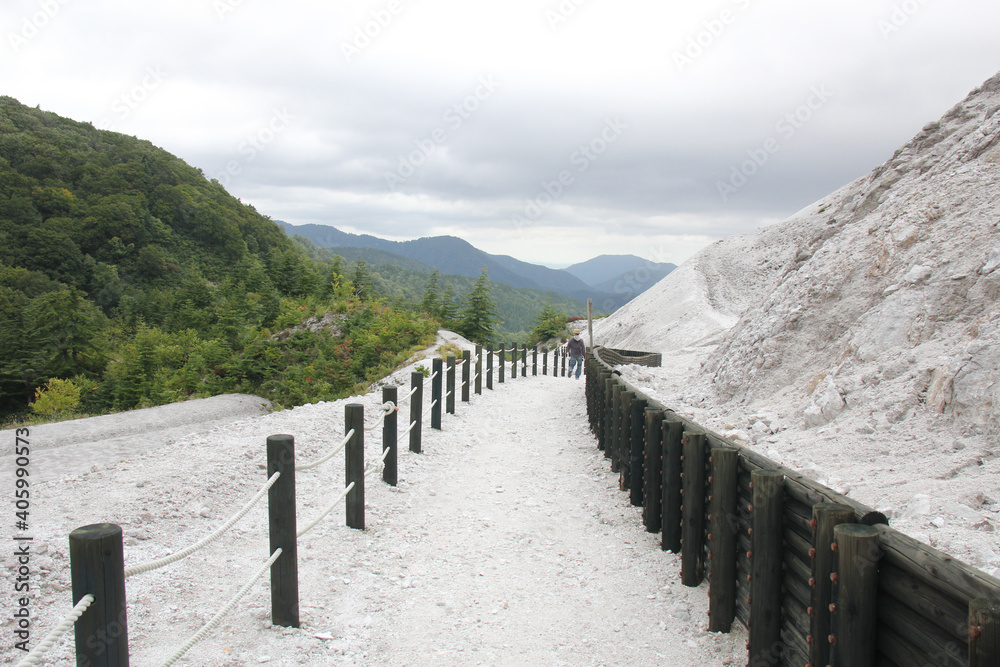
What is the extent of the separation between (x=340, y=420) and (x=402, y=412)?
6.31 ft

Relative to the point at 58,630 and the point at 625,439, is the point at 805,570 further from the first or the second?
the point at 625,439

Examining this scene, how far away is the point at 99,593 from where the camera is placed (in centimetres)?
211

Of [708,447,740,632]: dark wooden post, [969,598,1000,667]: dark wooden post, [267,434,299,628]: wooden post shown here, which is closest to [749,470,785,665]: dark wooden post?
[708,447,740,632]: dark wooden post

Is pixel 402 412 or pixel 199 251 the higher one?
pixel 199 251

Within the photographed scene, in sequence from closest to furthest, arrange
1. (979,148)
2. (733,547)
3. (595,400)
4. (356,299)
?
(733,547) < (979,148) < (595,400) < (356,299)

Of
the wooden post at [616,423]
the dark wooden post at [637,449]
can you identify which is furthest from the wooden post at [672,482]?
the wooden post at [616,423]

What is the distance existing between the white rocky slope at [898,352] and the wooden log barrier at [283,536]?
402 cm

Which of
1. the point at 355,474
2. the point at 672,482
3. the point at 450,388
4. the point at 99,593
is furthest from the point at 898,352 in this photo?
the point at 99,593

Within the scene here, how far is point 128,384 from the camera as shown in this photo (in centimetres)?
2356

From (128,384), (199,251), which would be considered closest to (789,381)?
(128,384)

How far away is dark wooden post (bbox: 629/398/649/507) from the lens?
5.87 metres

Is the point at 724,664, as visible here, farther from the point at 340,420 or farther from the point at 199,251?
the point at 199,251

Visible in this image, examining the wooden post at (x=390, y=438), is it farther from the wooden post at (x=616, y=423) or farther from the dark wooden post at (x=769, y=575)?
the dark wooden post at (x=769, y=575)

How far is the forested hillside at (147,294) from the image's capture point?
67.5ft
